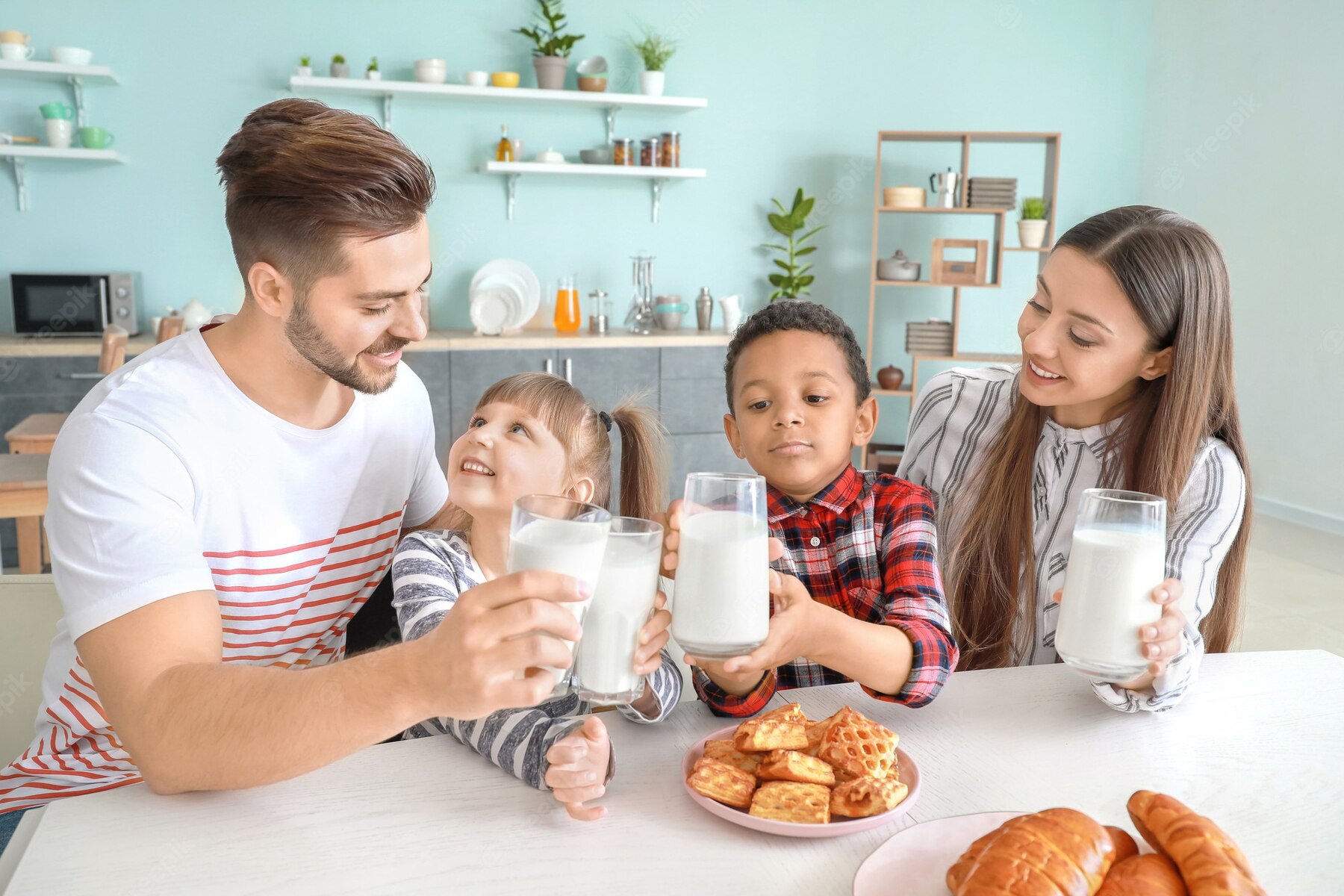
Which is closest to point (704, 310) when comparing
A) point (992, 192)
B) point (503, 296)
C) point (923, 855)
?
point (503, 296)

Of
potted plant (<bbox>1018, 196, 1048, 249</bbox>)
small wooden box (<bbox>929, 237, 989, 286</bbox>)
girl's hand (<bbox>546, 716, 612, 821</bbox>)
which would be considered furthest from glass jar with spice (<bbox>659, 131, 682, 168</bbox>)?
girl's hand (<bbox>546, 716, 612, 821</bbox>)

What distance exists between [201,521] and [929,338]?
15.1 ft

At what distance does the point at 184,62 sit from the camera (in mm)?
4742

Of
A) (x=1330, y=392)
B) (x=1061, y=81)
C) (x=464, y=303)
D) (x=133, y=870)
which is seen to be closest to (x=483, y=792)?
(x=133, y=870)

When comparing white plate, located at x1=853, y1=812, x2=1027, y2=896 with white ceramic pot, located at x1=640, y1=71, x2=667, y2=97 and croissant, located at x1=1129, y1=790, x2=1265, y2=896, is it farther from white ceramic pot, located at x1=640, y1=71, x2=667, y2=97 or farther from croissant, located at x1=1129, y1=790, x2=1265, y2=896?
white ceramic pot, located at x1=640, y1=71, x2=667, y2=97

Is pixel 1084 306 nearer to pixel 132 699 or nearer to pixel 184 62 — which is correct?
pixel 132 699

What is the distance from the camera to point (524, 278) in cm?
509

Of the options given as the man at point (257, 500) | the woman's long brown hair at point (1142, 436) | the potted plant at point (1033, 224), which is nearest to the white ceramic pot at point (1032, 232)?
the potted plant at point (1033, 224)

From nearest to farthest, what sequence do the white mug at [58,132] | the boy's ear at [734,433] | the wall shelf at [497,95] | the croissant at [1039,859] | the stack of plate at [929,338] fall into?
1. the croissant at [1039,859]
2. the boy's ear at [734,433]
3. the white mug at [58,132]
4. the wall shelf at [497,95]
5. the stack of plate at [929,338]

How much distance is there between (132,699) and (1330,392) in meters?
5.46

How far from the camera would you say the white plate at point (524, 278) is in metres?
5.05

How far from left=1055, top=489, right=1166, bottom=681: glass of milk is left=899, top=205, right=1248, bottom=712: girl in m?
0.39

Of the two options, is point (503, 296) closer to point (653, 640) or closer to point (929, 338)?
point (929, 338)

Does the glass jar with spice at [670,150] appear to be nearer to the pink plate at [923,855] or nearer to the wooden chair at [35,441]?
the wooden chair at [35,441]
